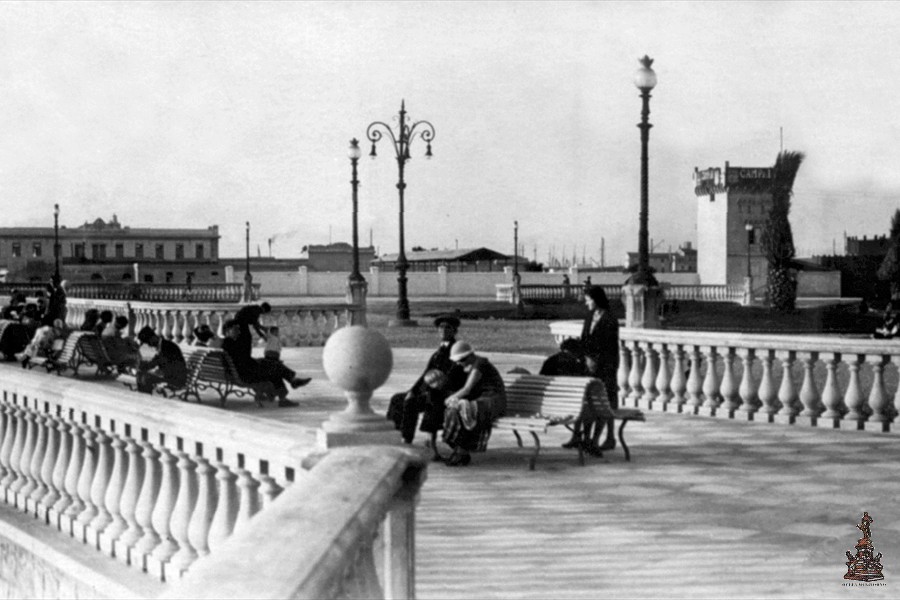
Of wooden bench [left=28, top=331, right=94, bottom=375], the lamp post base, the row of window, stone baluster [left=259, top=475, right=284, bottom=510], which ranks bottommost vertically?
the lamp post base

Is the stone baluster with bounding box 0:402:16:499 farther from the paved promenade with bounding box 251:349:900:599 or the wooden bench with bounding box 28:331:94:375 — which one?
the wooden bench with bounding box 28:331:94:375

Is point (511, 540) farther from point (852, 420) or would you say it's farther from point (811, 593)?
point (852, 420)

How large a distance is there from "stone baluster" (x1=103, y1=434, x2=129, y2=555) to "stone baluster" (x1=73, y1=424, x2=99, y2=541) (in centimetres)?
22

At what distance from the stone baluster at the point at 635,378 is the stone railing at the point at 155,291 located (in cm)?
3869

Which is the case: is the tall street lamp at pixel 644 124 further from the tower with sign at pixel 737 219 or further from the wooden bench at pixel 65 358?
the tower with sign at pixel 737 219

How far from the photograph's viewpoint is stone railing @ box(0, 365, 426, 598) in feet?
9.23

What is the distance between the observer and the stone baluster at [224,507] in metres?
4.56

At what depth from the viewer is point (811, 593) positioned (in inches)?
212

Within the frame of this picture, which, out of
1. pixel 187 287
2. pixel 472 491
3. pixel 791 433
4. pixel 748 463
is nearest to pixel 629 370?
pixel 791 433

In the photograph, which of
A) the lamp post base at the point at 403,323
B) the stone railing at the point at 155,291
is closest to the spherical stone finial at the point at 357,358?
the lamp post base at the point at 403,323

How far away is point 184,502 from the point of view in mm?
4910

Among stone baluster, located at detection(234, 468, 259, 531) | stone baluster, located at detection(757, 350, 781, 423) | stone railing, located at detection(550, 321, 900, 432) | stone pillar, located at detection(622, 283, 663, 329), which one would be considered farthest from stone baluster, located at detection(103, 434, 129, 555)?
stone pillar, located at detection(622, 283, 663, 329)

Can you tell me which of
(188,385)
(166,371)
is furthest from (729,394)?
(166,371)

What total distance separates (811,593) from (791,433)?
587 cm
